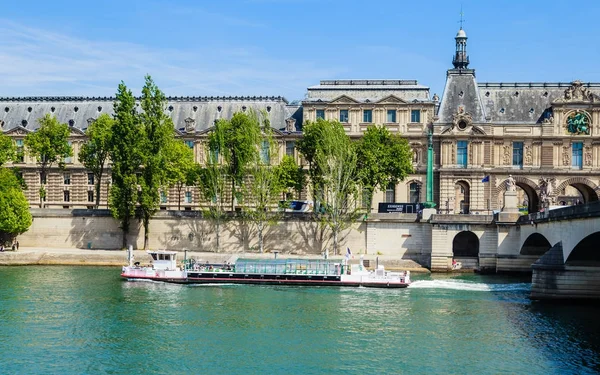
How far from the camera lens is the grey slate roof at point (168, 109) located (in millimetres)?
111938

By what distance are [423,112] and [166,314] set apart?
55.5m

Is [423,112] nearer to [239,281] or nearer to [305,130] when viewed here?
[305,130]

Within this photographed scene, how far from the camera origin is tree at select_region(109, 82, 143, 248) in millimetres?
90375

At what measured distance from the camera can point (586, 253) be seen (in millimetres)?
61812

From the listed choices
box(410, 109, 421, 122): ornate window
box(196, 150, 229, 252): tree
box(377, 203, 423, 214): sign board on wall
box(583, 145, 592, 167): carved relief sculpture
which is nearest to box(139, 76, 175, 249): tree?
box(196, 150, 229, 252): tree

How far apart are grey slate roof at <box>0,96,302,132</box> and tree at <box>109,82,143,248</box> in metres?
20.2

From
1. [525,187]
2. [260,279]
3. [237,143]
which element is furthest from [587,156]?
[260,279]

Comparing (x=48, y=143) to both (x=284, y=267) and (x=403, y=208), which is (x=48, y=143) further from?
(x=403, y=208)

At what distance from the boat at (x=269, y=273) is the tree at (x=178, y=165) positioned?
19.0m

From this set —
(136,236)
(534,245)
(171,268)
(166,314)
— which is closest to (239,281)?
(171,268)

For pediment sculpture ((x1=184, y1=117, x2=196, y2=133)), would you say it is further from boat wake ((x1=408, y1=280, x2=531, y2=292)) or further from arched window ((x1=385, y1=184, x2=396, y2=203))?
boat wake ((x1=408, y1=280, x2=531, y2=292))

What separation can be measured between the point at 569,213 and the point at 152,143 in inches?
1857

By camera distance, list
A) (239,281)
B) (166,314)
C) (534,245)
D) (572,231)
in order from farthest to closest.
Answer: (534,245), (239,281), (572,231), (166,314)

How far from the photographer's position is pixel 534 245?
84.9 m
